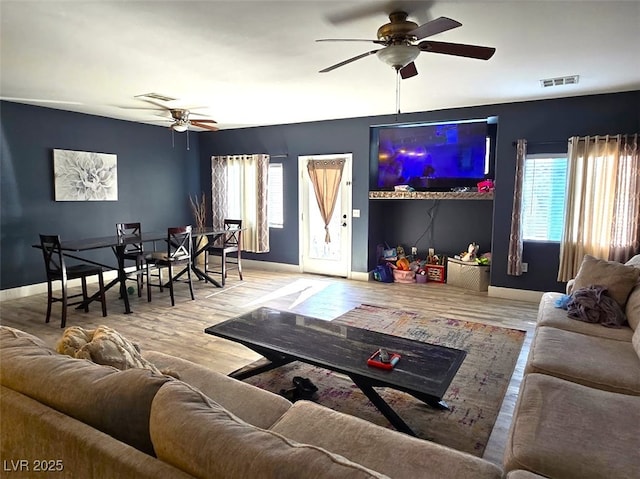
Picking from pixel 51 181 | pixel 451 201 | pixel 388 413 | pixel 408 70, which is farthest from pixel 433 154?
pixel 51 181

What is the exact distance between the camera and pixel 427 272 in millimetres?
6062

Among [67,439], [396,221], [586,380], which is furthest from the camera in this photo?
[396,221]

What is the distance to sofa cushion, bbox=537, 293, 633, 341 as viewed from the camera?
256 centimetres

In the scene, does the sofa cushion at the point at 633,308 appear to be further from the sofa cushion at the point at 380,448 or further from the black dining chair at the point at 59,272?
the black dining chair at the point at 59,272

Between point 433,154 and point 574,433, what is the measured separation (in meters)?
4.61

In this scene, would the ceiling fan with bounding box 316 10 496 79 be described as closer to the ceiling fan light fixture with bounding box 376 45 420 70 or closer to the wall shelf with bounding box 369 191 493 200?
the ceiling fan light fixture with bounding box 376 45 420 70

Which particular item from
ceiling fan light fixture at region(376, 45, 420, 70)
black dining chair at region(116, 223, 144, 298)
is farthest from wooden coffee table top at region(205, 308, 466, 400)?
black dining chair at region(116, 223, 144, 298)

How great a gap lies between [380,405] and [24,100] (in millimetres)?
5360

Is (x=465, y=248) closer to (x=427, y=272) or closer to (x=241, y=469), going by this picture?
(x=427, y=272)

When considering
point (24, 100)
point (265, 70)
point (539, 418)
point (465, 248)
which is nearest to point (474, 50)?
point (265, 70)

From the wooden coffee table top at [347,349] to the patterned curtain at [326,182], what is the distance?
358cm

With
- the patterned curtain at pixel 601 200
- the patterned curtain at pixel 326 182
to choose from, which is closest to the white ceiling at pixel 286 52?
the patterned curtain at pixel 601 200

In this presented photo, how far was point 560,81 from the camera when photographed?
3.87 metres

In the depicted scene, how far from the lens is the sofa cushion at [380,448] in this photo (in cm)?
127
